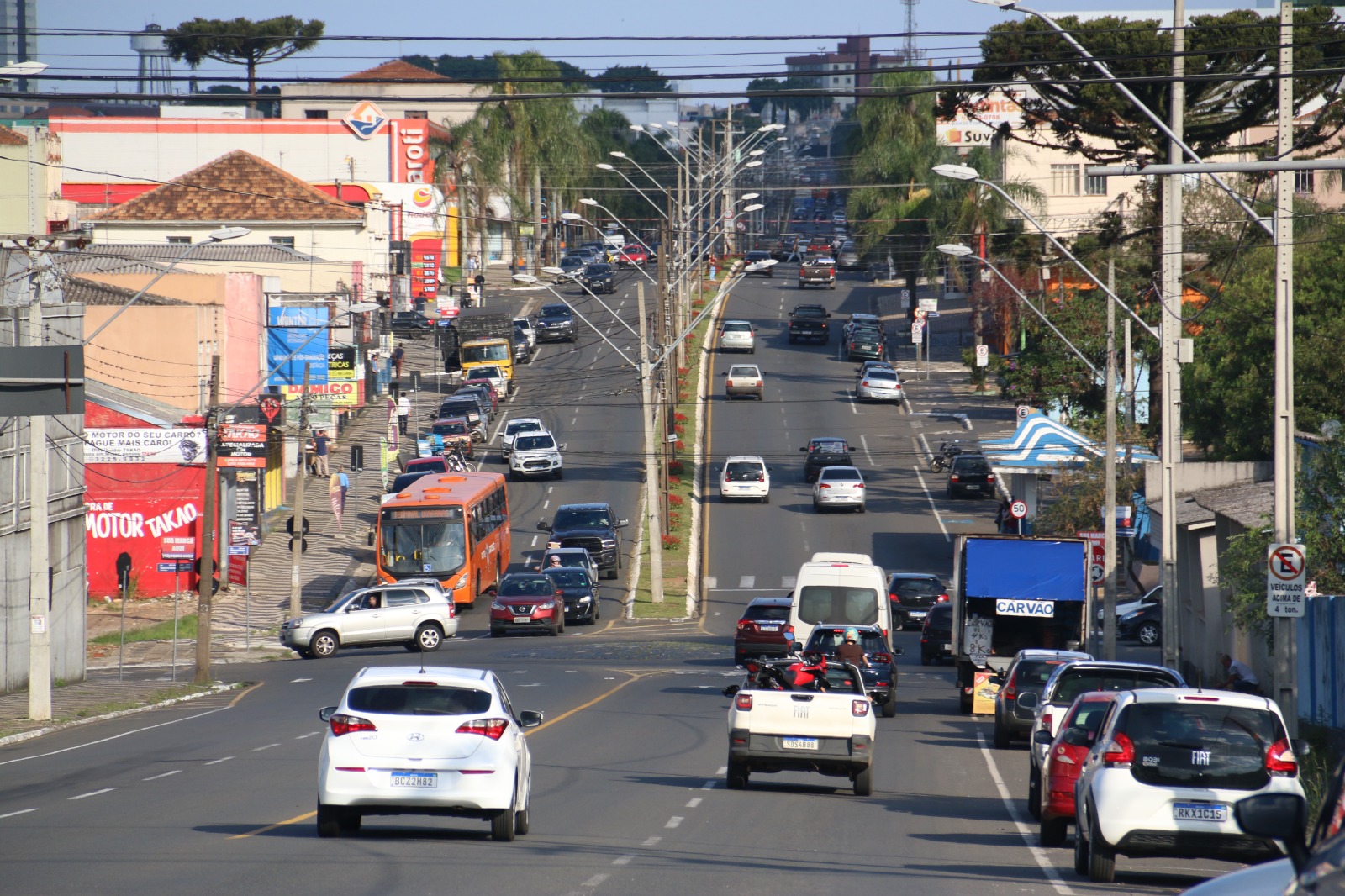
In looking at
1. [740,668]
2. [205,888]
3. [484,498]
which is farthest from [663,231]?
[205,888]

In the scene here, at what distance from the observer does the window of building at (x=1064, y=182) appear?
303 feet

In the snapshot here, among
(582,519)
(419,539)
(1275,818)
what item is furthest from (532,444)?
(1275,818)

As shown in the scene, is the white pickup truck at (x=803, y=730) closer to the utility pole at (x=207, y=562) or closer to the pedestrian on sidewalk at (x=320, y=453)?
the utility pole at (x=207, y=562)

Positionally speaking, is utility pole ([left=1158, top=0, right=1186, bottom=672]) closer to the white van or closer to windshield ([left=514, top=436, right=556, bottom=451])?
the white van

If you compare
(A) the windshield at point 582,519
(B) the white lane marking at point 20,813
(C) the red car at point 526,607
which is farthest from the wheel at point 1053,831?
(A) the windshield at point 582,519

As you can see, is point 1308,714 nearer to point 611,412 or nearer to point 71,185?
point 611,412

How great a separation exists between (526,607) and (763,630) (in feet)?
29.1

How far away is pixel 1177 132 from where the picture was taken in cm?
2588

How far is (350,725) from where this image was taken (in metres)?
13.7

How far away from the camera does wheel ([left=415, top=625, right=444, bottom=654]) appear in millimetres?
38656

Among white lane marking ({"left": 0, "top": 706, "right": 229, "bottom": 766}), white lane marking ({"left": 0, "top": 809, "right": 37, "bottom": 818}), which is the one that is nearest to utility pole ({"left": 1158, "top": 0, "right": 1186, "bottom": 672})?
white lane marking ({"left": 0, "top": 706, "right": 229, "bottom": 766})

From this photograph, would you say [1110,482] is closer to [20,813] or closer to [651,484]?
[651,484]

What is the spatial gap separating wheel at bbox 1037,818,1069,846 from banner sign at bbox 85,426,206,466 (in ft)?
124

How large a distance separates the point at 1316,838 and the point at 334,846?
932 cm
